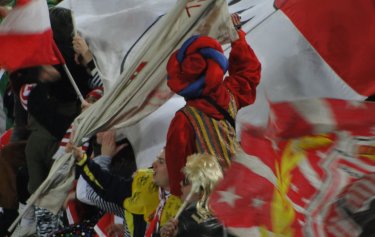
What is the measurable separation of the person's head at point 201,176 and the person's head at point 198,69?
564 mm

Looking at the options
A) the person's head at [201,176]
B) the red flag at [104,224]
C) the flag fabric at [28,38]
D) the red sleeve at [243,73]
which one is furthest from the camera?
the flag fabric at [28,38]

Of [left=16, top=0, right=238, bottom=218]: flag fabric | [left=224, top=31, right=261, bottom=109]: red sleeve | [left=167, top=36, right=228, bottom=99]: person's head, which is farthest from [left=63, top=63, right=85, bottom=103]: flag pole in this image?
[left=167, top=36, right=228, bottom=99]: person's head

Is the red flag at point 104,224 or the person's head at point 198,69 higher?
the person's head at point 198,69

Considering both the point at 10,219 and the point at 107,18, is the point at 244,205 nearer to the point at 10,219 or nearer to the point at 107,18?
the point at 107,18

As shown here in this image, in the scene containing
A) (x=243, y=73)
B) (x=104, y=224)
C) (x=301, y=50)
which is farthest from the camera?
(x=104, y=224)

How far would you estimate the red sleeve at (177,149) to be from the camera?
4711 mm

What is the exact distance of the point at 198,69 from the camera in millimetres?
4719

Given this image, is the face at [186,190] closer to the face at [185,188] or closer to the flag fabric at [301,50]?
the face at [185,188]

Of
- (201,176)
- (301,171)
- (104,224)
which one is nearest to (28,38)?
(104,224)

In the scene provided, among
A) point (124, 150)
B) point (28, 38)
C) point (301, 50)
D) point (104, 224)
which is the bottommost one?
point (104, 224)

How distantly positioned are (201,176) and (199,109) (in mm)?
672

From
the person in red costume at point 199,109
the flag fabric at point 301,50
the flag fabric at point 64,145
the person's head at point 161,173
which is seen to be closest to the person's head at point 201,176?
the person in red costume at point 199,109

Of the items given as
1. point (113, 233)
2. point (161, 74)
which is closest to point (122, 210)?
point (113, 233)

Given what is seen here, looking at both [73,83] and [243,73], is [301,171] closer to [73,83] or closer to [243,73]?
[243,73]
